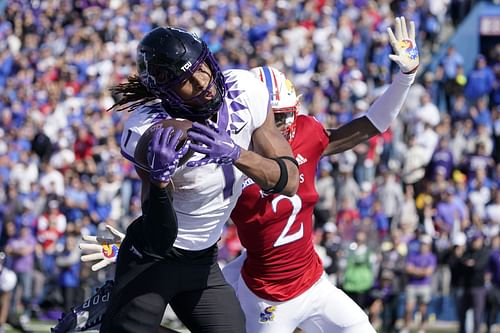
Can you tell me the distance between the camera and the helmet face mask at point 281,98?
17.8 ft

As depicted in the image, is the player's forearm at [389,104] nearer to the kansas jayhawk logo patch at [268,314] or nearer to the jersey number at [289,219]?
the jersey number at [289,219]

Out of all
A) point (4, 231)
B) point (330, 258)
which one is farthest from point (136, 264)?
point (4, 231)

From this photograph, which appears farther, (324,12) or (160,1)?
(160,1)

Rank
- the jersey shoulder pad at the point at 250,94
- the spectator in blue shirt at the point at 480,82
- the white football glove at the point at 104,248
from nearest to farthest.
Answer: the jersey shoulder pad at the point at 250,94
the white football glove at the point at 104,248
the spectator in blue shirt at the point at 480,82

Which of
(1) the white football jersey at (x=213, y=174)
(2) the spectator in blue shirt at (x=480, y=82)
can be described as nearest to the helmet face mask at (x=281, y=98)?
(1) the white football jersey at (x=213, y=174)

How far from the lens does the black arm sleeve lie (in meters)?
4.19

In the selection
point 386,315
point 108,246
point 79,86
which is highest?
point 108,246

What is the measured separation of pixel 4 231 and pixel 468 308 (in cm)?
534

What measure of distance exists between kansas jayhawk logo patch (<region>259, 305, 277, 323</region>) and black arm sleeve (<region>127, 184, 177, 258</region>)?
3.98ft

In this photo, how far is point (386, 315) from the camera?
38.5 feet

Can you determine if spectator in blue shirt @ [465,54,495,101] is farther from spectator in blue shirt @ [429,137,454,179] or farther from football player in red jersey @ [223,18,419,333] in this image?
football player in red jersey @ [223,18,419,333]

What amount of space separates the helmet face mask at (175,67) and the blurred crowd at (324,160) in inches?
222

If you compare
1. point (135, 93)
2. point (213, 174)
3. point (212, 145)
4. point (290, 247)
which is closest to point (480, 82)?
point (290, 247)

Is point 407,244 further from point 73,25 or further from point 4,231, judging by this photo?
point 73,25
